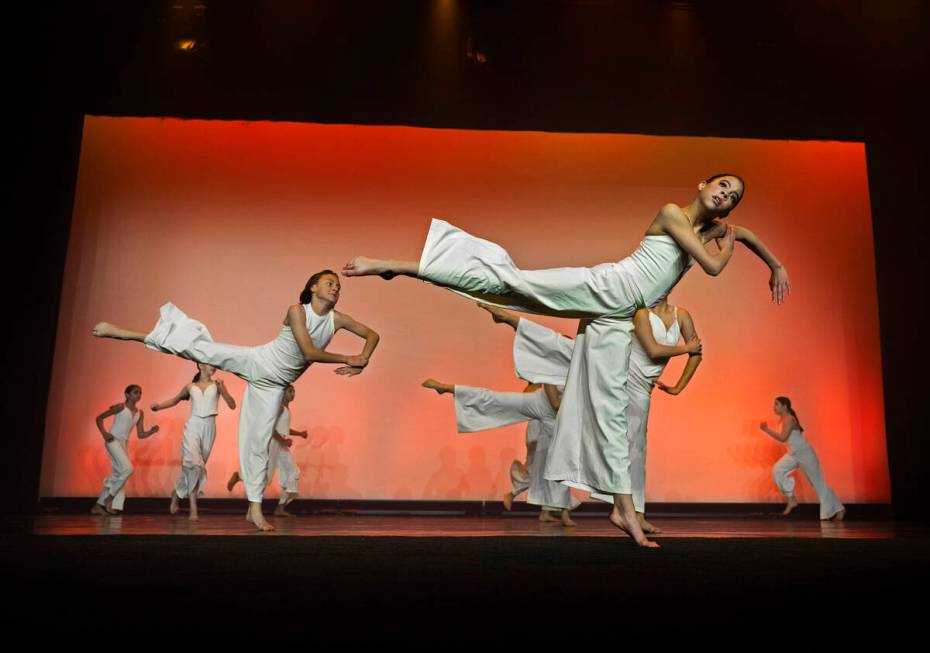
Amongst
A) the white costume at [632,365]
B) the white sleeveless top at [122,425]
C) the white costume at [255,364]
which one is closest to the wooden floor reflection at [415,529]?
the white costume at [255,364]

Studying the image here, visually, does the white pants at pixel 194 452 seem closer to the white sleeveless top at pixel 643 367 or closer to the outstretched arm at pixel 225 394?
the outstretched arm at pixel 225 394

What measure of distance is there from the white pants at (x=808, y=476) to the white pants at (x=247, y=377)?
433 cm

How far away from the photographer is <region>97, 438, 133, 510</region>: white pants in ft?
20.3

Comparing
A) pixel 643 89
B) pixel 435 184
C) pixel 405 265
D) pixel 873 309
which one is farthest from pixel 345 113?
pixel 873 309

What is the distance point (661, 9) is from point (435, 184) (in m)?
2.36

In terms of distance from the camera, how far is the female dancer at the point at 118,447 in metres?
6.18

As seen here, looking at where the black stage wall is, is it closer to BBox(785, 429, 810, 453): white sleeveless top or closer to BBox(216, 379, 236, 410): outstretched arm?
BBox(216, 379, 236, 410): outstretched arm

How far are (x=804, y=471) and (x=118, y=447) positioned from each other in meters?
5.46

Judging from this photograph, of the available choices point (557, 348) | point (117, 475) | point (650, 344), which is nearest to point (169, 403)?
point (117, 475)

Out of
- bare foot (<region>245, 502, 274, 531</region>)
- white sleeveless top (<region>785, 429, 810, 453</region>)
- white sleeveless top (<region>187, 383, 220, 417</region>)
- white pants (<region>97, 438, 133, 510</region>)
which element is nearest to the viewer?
bare foot (<region>245, 502, 274, 531</region>)

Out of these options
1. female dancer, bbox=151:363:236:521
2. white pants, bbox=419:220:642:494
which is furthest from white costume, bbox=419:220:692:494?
female dancer, bbox=151:363:236:521

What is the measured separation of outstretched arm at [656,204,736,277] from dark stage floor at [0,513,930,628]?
102cm

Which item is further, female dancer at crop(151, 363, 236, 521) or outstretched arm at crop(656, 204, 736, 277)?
female dancer at crop(151, 363, 236, 521)

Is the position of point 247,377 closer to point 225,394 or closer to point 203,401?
point 203,401
